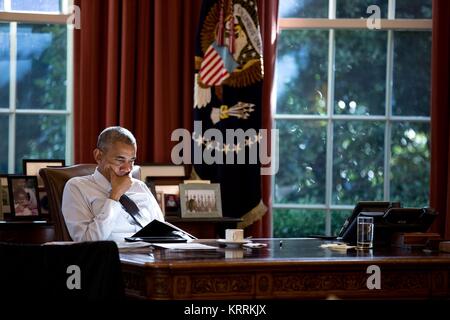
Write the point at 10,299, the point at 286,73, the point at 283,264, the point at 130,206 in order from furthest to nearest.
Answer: the point at 286,73
the point at 130,206
the point at 283,264
the point at 10,299

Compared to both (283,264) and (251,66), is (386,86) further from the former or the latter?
(283,264)

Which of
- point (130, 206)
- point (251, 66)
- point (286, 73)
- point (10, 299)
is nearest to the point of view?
point (10, 299)

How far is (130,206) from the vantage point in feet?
14.3

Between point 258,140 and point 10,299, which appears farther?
point 258,140

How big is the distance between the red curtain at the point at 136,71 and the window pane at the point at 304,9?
0.64 meters

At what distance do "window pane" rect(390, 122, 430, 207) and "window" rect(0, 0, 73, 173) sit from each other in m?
2.16

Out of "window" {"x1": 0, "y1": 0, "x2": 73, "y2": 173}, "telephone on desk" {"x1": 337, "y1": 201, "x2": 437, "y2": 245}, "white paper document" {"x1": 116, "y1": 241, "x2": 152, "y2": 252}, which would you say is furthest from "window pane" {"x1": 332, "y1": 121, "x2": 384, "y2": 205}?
"white paper document" {"x1": 116, "y1": 241, "x2": 152, "y2": 252}

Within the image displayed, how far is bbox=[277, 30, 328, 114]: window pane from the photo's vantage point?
612cm

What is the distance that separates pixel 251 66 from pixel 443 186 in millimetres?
1439

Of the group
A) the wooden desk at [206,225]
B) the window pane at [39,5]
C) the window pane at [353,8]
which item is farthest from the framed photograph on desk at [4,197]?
the window pane at [353,8]

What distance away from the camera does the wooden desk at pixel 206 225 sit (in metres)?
5.38

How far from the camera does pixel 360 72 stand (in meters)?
6.17
